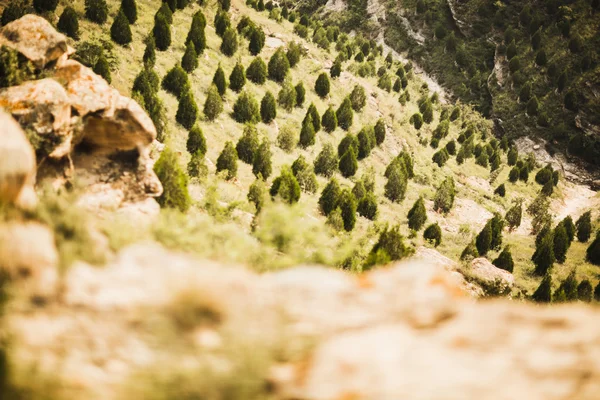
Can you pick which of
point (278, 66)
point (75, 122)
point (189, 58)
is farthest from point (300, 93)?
point (75, 122)

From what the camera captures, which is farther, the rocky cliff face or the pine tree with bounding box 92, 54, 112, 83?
the pine tree with bounding box 92, 54, 112, 83

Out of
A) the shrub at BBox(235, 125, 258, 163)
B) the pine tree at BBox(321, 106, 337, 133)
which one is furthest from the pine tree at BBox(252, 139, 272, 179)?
the pine tree at BBox(321, 106, 337, 133)

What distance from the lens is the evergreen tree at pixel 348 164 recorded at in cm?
2589

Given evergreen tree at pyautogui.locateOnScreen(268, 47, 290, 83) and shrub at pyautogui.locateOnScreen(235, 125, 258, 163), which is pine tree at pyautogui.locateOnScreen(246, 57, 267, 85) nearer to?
evergreen tree at pyautogui.locateOnScreen(268, 47, 290, 83)

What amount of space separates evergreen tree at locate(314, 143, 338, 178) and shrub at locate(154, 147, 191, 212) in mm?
14665

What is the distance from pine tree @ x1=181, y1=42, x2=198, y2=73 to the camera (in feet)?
78.7

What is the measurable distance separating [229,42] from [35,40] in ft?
67.8

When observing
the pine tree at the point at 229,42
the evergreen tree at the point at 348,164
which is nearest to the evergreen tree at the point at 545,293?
the evergreen tree at the point at 348,164

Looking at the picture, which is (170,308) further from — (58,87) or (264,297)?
(58,87)

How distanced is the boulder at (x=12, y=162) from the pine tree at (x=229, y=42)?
26.2 meters

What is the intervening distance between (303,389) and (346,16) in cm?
6868

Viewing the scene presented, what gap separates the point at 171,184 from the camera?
10797 millimetres

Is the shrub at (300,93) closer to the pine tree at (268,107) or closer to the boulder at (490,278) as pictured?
the pine tree at (268,107)

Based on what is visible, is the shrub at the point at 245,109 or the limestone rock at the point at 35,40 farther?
the shrub at the point at 245,109
